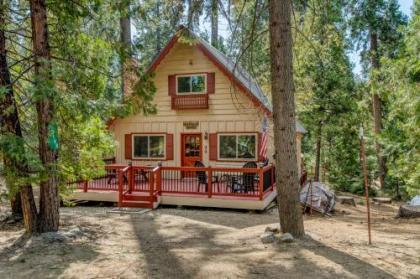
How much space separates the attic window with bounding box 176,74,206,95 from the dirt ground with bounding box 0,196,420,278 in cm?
681

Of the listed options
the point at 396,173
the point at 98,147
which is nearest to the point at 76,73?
the point at 98,147

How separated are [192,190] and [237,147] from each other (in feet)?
9.99

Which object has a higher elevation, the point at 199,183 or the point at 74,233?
the point at 199,183

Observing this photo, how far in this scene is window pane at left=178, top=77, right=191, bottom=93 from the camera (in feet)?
47.7

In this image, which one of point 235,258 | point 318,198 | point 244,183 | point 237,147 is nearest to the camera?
point 235,258

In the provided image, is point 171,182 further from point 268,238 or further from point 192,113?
point 268,238

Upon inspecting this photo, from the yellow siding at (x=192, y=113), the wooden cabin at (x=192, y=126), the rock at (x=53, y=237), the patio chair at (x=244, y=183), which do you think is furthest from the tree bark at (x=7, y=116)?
the yellow siding at (x=192, y=113)

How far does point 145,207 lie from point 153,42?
22.0 metres

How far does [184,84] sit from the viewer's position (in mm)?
14602

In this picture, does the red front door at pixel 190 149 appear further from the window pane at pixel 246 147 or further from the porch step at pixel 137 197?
the porch step at pixel 137 197

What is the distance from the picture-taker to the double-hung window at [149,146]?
14953 millimetres

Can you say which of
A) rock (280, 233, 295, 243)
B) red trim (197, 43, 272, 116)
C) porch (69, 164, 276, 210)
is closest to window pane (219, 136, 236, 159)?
red trim (197, 43, 272, 116)

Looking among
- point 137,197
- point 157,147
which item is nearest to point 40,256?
point 137,197

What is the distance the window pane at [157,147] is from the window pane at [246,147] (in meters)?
3.18
